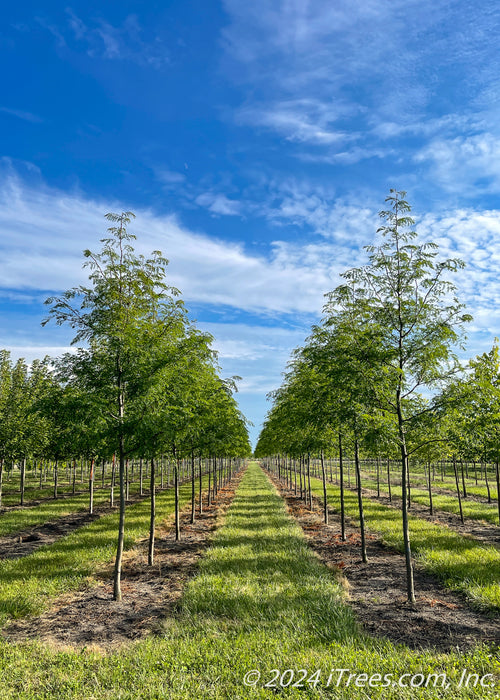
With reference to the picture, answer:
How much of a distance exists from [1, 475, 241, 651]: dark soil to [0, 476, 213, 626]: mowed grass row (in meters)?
0.42

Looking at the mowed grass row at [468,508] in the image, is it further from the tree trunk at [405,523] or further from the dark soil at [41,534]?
the dark soil at [41,534]

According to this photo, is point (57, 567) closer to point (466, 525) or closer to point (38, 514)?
point (38, 514)

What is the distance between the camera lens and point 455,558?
38.9 feet

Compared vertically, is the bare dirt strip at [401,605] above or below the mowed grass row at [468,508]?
above

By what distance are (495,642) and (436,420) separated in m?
4.17

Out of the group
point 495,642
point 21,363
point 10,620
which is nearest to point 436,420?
point 495,642

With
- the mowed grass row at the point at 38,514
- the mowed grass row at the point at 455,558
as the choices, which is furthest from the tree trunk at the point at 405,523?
the mowed grass row at the point at 38,514

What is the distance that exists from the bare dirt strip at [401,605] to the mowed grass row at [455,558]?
307 mm

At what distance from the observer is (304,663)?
5.85m

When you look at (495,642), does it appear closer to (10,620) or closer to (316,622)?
(316,622)

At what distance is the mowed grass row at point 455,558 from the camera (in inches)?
361

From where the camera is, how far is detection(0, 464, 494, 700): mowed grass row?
539cm

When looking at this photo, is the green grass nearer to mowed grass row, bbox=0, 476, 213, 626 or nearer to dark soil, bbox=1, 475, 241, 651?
mowed grass row, bbox=0, 476, 213, 626

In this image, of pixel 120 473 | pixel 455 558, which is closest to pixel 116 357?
pixel 120 473
